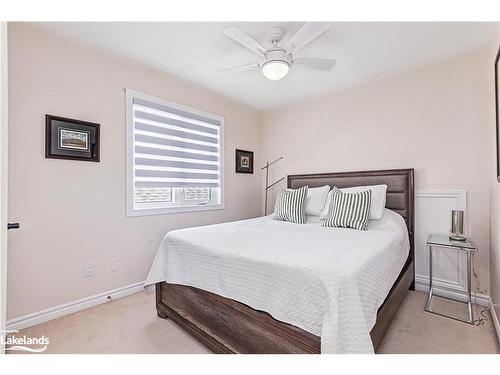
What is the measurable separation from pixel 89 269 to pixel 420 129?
359 centimetres

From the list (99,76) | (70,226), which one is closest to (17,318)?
(70,226)

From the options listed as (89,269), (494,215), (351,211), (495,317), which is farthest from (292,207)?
(89,269)

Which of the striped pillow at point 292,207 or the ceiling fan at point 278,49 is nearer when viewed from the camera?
the ceiling fan at point 278,49

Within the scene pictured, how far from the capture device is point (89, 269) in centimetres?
222

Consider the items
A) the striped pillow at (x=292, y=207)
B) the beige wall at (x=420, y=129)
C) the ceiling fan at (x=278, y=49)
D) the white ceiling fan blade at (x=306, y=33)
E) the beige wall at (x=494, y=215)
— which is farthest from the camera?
the striped pillow at (x=292, y=207)

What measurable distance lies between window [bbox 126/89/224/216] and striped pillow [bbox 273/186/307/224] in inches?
37.0

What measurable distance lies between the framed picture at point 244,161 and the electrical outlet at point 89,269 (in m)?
2.15

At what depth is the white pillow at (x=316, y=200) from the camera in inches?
112

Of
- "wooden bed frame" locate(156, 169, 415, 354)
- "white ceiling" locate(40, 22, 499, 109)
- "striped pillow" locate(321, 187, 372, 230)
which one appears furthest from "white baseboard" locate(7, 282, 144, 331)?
"white ceiling" locate(40, 22, 499, 109)

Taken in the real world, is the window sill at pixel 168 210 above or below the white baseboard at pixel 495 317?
above

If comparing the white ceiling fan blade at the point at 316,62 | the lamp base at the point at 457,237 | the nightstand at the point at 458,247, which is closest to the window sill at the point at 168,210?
the white ceiling fan blade at the point at 316,62

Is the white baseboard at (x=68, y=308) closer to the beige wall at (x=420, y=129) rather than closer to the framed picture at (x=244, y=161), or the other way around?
the framed picture at (x=244, y=161)

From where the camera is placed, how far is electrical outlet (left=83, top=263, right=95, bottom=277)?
2.20m
